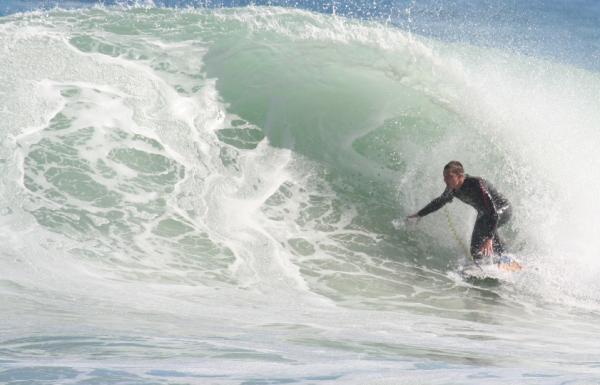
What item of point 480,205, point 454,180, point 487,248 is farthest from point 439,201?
point 487,248

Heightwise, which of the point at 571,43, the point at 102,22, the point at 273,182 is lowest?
the point at 273,182

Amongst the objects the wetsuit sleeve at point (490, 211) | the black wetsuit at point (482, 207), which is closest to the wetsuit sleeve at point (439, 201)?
the black wetsuit at point (482, 207)

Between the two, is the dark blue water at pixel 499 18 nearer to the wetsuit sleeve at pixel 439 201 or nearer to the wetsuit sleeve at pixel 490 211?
the wetsuit sleeve at pixel 439 201

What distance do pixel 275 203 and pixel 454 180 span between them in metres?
2.01

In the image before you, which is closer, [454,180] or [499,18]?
[454,180]

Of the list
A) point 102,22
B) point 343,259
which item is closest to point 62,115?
point 102,22

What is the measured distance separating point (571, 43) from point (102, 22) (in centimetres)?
1429

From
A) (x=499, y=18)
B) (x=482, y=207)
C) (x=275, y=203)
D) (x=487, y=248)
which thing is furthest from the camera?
(x=499, y=18)

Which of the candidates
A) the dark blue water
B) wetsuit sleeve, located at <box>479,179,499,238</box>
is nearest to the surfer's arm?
wetsuit sleeve, located at <box>479,179,499,238</box>

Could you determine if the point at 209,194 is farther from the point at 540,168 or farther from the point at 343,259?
the point at 540,168

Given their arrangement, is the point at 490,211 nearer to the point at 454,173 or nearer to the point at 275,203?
the point at 454,173

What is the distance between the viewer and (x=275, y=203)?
27.0 ft

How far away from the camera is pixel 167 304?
539 centimetres

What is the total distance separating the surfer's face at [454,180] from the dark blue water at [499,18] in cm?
1065
